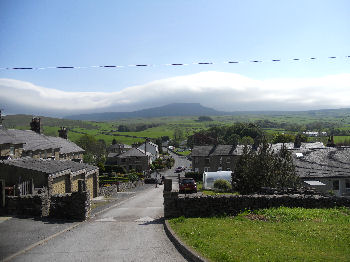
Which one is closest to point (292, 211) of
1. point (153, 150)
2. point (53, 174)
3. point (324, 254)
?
point (324, 254)

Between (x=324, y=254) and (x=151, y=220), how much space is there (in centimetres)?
973

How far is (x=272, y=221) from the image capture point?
1464cm

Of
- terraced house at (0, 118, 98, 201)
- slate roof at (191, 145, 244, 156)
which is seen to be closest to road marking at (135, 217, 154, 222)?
terraced house at (0, 118, 98, 201)

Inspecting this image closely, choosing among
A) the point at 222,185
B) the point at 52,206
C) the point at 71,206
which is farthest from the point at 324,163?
the point at 52,206

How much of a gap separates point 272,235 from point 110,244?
607 cm

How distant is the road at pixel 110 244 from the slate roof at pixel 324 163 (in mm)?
23068

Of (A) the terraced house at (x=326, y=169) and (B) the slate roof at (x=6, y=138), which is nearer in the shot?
(A) the terraced house at (x=326, y=169)

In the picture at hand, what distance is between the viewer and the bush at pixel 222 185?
38625 mm

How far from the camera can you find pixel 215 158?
79250mm

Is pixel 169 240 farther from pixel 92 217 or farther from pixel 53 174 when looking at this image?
pixel 53 174

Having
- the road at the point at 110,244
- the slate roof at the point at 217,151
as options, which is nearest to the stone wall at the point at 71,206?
the road at the point at 110,244

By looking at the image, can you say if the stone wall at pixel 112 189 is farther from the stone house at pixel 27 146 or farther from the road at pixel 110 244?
the road at pixel 110 244

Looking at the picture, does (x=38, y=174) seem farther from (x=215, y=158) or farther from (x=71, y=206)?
(x=215, y=158)

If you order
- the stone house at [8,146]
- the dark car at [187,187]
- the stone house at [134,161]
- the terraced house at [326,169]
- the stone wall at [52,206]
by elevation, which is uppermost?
the stone house at [8,146]
